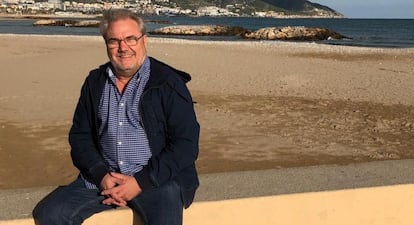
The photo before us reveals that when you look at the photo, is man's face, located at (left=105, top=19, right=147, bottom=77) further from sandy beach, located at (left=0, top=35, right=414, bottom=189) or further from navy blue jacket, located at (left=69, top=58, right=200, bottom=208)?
sandy beach, located at (left=0, top=35, right=414, bottom=189)

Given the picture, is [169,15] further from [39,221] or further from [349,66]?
[39,221]

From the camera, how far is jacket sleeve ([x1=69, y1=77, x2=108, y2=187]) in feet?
8.44

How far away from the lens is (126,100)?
8.23 ft

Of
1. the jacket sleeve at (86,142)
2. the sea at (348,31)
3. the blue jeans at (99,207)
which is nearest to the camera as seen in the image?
the blue jeans at (99,207)

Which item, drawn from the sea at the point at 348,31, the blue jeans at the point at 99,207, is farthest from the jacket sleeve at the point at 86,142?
the sea at the point at 348,31

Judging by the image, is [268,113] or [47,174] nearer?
[47,174]

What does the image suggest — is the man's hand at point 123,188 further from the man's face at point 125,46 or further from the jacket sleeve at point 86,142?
the man's face at point 125,46

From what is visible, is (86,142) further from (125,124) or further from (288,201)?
(288,201)

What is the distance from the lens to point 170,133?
8.25 ft

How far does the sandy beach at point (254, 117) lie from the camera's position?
6.89m

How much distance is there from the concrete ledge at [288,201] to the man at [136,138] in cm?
11

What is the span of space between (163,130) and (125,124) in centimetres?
16

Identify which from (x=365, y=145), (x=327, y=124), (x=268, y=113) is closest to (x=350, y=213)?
(x=365, y=145)

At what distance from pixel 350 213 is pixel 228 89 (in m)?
10.7
